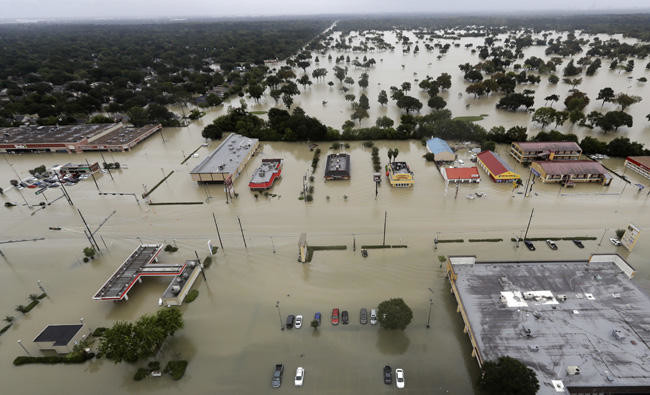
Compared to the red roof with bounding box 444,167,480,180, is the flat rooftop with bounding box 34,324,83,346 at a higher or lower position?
higher

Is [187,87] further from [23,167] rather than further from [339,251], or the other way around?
[339,251]

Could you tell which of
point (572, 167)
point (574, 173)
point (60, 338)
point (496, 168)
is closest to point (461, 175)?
point (496, 168)

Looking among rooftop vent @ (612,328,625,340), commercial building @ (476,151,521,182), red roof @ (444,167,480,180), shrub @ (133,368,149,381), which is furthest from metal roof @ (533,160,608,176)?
shrub @ (133,368,149,381)

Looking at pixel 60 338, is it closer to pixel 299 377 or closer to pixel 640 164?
pixel 299 377

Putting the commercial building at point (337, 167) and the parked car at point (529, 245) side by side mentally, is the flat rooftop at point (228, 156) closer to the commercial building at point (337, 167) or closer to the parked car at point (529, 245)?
the commercial building at point (337, 167)

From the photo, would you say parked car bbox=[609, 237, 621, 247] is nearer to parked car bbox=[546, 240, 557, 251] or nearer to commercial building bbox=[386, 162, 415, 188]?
parked car bbox=[546, 240, 557, 251]

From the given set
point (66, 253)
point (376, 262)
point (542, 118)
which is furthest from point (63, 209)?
point (542, 118)
